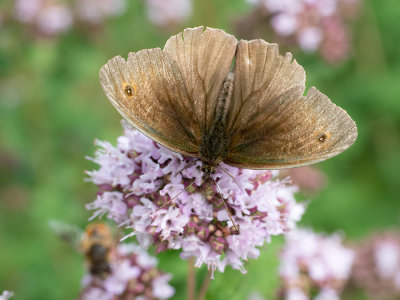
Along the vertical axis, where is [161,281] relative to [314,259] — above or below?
above

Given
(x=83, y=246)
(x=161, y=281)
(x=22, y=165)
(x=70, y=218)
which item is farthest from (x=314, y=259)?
(x=22, y=165)

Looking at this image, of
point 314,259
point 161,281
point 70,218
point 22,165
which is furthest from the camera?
point 22,165

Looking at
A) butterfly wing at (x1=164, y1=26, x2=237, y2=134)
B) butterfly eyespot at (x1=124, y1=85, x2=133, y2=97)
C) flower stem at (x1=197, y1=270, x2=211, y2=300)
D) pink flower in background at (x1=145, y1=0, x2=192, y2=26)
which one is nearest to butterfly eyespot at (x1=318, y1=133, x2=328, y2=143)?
butterfly wing at (x1=164, y1=26, x2=237, y2=134)

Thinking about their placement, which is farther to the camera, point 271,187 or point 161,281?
point 161,281

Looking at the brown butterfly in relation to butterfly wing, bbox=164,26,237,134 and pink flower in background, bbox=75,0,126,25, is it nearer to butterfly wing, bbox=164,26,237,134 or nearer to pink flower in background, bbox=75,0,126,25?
butterfly wing, bbox=164,26,237,134

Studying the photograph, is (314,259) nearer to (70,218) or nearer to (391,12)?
(70,218)

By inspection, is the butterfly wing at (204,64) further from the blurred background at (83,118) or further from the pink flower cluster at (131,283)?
the blurred background at (83,118)

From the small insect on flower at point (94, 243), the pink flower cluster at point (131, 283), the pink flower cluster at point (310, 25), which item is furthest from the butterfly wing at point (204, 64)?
the pink flower cluster at point (310, 25)

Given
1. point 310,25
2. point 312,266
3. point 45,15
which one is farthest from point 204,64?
point 45,15
